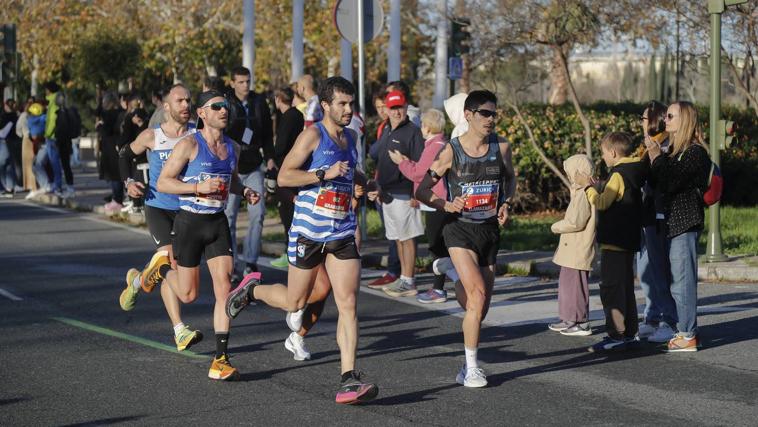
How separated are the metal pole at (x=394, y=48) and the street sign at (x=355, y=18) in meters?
2.95

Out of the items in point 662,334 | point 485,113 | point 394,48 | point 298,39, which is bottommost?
point 662,334

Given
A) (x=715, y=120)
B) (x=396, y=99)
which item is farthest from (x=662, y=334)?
(x=715, y=120)

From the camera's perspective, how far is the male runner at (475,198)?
26.7ft

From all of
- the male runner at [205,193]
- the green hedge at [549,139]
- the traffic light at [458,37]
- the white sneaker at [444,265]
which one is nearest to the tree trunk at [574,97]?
the green hedge at [549,139]

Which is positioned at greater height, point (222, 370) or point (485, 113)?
point (485, 113)

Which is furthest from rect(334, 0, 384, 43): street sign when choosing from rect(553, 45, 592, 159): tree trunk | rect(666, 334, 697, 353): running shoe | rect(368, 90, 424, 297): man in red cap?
rect(666, 334, 697, 353): running shoe

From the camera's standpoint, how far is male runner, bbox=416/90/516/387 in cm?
812

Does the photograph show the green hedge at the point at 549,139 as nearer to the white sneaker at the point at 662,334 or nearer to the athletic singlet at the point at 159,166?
the white sneaker at the point at 662,334

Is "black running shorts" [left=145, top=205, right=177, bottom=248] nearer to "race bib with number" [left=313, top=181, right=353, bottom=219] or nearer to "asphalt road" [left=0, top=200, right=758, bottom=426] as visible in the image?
"asphalt road" [left=0, top=200, right=758, bottom=426]

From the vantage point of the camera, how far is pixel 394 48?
1953 centimetres

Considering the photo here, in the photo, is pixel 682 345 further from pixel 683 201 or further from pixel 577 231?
pixel 577 231

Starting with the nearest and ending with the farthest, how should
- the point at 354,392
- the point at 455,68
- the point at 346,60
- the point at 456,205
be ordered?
the point at 354,392 → the point at 456,205 → the point at 455,68 → the point at 346,60

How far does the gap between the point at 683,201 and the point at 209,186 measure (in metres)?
3.48

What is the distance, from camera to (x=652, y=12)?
785 inches
